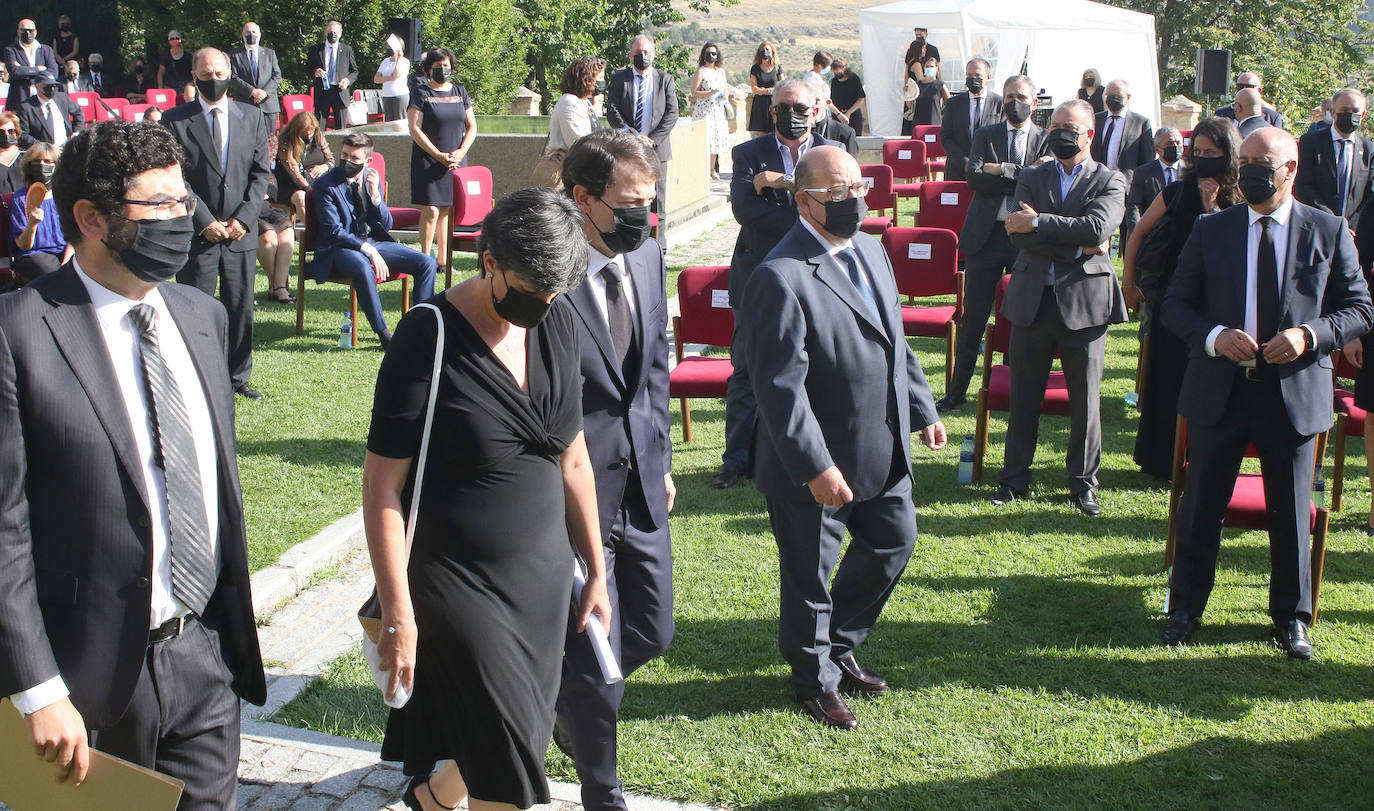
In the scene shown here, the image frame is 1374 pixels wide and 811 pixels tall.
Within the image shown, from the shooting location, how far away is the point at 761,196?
296 inches

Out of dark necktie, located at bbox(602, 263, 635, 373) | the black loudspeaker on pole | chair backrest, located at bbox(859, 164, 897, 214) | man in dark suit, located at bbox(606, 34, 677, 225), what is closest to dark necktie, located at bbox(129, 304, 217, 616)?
dark necktie, located at bbox(602, 263, 635, 373)

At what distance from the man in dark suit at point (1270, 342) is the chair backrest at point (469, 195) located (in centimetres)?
793

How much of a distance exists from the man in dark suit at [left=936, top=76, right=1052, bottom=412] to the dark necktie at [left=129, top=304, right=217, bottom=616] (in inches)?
248

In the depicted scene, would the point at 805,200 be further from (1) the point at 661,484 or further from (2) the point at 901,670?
(2) the point at 901,670

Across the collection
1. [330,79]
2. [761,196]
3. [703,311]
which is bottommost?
[703,311]

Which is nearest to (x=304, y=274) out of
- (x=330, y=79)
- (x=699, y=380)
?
(x=699, y=380)

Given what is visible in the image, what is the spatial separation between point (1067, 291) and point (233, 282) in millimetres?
5385

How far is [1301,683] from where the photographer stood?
5.02m

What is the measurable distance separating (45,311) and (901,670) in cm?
349

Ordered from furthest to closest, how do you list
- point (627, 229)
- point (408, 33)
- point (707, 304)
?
point (408, 33) → point (707, 304) → point (627, 229)

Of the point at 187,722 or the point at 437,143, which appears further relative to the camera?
the point at 437,143

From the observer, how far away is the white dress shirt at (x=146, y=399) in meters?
2.86

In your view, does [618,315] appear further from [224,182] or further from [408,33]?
[408,33]

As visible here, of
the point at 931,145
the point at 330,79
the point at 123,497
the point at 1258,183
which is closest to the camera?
the point at 123,497
